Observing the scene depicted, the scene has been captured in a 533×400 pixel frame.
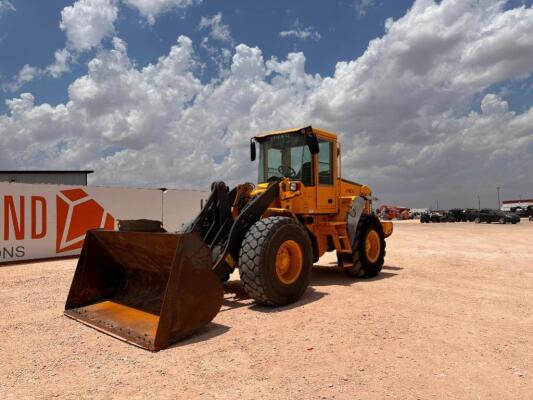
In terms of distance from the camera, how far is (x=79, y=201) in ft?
47.2

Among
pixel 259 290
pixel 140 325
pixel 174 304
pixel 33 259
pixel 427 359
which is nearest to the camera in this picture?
pixel 427 359

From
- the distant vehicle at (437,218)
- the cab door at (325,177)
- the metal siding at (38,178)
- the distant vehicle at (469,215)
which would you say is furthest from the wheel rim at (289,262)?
the distant vehicle at (437,218)

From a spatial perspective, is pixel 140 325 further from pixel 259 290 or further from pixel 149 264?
pixel 259 290

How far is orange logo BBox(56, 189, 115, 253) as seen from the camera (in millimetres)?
13875

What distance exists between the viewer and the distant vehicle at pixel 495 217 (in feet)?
133

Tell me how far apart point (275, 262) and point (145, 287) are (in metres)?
1.89

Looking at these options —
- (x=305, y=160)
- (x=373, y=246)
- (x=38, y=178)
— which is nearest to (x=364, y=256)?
(x=373, y=246)

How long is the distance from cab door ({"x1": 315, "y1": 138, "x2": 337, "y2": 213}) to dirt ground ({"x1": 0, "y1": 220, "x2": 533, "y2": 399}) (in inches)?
72.6

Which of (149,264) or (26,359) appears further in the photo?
(149,264)

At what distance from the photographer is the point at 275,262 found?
6.04 m

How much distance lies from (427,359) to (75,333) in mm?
4035

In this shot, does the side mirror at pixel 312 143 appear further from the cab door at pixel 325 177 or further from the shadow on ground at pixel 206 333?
the shadow on ground at pixel 206 333

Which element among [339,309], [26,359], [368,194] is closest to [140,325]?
[26,359]

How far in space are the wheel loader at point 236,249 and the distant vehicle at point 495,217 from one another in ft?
123
